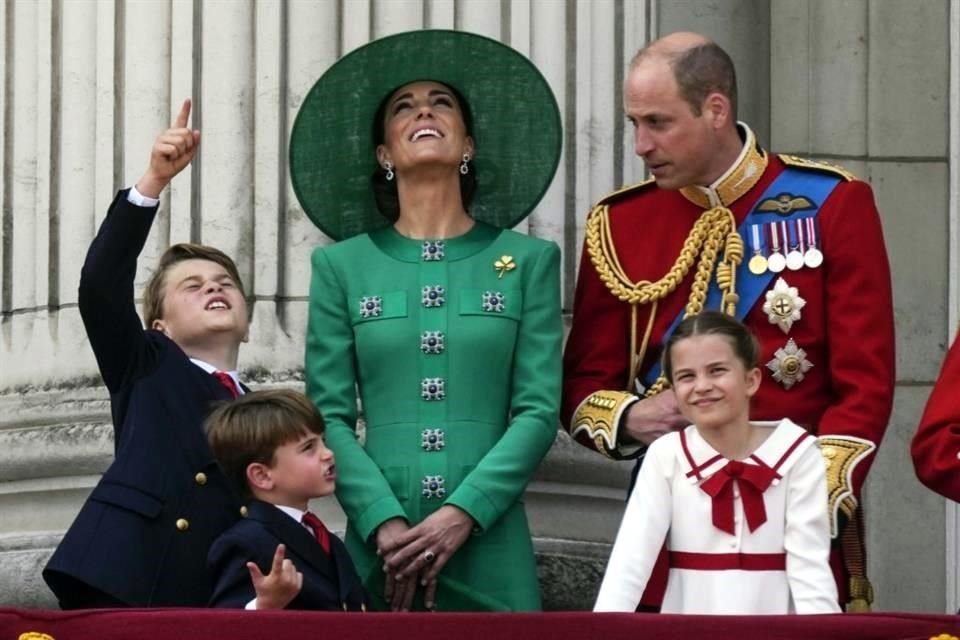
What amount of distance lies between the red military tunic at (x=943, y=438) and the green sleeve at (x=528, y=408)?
2.68ft

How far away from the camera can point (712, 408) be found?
6895mm

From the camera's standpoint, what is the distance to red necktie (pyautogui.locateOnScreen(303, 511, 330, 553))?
7.00m

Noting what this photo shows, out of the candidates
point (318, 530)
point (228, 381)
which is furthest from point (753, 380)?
point (228, 381)

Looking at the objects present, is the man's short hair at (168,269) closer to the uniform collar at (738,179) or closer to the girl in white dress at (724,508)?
the uniform collar at (738,179)

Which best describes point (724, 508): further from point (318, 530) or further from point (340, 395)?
point (340, 395)

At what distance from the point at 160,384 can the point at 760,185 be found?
1.38 m

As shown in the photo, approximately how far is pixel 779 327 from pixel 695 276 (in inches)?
10.1

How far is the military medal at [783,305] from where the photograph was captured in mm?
7348

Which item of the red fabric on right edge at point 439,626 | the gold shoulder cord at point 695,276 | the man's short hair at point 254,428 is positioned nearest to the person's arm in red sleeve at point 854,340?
the gold shoulder cord at point 695,276

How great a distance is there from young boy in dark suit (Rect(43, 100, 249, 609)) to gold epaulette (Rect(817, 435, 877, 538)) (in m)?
1.23

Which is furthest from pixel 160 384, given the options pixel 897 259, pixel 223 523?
pixel 897 259

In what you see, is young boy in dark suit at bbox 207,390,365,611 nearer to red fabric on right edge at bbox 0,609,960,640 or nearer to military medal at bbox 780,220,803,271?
red fabric on right edge at bbox 0,609,960,640

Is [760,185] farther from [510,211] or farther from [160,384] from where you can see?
[160,384]

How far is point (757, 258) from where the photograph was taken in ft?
24.5
